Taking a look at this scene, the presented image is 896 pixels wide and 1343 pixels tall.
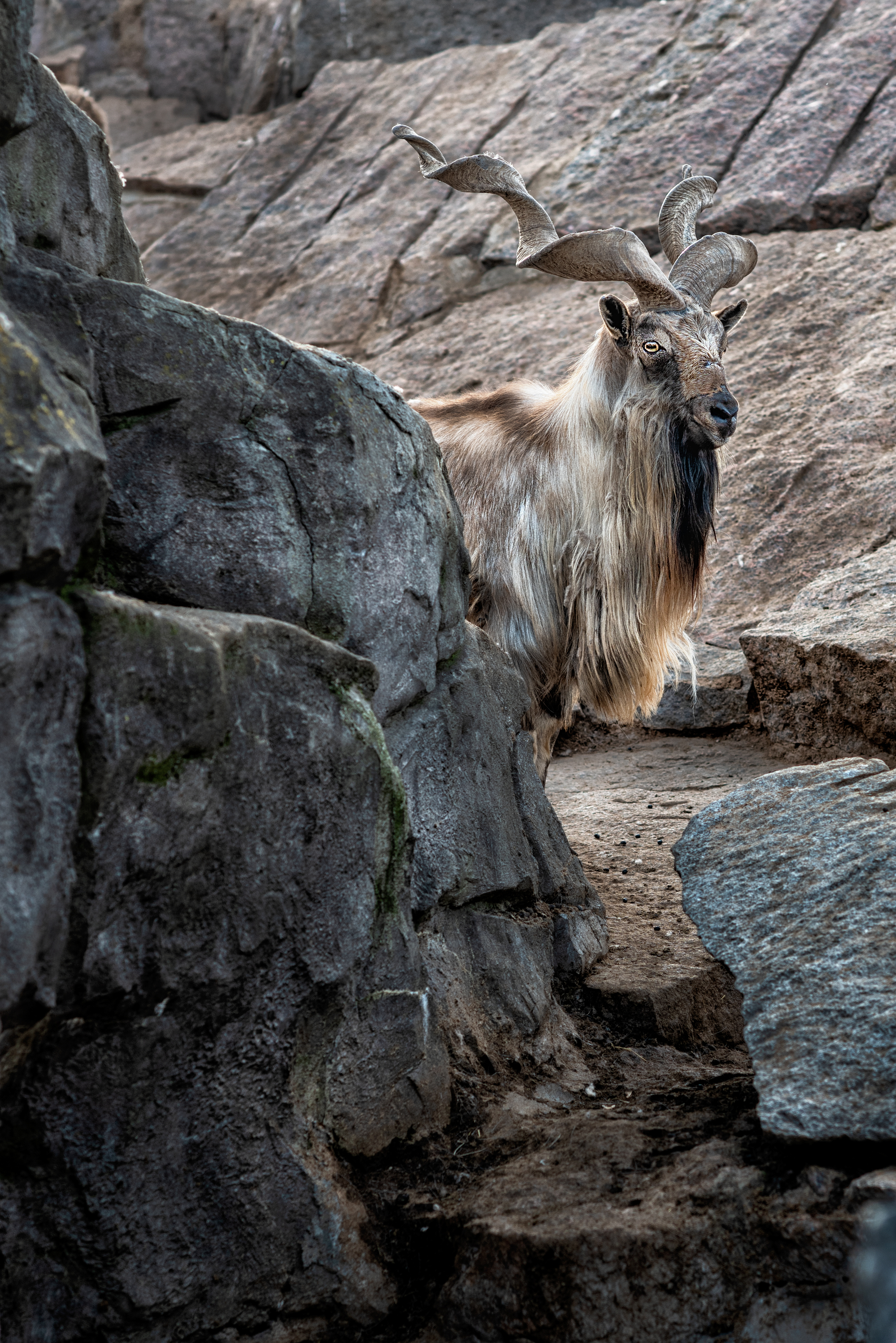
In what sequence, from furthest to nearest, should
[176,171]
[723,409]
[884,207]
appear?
1. [176,171]
2. [884,207]
3. [723,409]

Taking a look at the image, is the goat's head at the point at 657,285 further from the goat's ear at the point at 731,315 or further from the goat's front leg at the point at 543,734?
the goat's front leg at the point at 543,734

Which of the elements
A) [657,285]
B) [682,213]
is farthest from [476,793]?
[682,213]

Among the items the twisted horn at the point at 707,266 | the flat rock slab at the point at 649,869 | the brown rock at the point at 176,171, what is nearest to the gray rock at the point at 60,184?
the flat rock slab at the point at 649,869

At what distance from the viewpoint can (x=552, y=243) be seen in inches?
180

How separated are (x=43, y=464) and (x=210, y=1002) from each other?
1.03 metres

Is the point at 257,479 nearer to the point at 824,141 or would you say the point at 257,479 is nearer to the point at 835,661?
the point at 835,661

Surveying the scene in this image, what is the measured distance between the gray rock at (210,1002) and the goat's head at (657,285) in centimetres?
232

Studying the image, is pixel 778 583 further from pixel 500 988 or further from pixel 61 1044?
pixel 61 1044

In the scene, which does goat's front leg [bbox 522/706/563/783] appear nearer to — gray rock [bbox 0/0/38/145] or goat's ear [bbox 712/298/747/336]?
goat's ear [bbox 712/298/747/336]

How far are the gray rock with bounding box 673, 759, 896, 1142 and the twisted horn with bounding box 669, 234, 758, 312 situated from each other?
2.38 metres

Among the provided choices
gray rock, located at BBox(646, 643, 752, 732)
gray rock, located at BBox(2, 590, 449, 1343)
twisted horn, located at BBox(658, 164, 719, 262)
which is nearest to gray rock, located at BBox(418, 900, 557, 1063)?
gray rock, located at BBox(2, 590, 449, 1343)

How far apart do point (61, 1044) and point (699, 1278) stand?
115 centimetres

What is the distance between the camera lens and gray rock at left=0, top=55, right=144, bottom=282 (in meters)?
2.40

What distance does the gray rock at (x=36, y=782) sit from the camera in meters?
1.65
